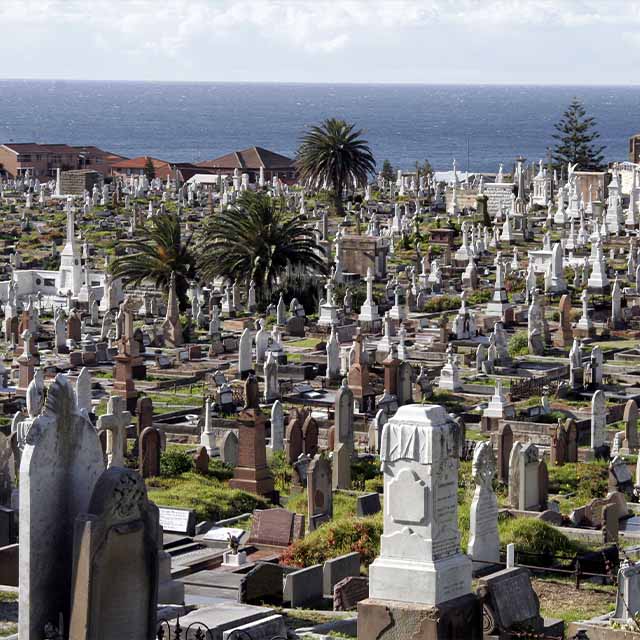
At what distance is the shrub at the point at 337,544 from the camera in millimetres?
18125

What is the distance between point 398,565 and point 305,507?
9.38 m

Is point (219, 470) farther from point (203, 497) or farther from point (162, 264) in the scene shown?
point (162, 264)

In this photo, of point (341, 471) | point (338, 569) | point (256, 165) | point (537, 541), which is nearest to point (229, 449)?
point (341, 471)

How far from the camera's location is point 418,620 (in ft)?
42.3

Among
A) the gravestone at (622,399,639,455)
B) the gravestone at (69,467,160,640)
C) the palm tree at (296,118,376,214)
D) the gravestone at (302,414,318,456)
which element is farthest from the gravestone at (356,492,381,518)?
the palm tree at (296,118,376,214)

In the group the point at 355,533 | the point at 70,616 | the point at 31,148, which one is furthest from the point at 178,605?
the point at 31,148

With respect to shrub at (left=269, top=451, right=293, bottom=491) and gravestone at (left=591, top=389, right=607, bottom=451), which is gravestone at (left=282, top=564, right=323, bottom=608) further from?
gravestone at (left=591, top=389, right=607, bottom=451)

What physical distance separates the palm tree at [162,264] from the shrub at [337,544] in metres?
28.0

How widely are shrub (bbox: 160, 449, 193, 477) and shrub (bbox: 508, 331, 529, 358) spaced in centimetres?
1367

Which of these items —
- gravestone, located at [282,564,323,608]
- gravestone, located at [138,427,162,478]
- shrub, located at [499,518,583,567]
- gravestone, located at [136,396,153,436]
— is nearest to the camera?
gravestone, located at [282,564,323,608]

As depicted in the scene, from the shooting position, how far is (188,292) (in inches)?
1889

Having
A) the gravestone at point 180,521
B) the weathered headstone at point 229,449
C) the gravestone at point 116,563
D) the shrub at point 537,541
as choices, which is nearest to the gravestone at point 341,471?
the weathered headstone at point 229,449

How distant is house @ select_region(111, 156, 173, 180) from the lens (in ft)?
328

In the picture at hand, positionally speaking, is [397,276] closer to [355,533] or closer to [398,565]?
[355,533]
